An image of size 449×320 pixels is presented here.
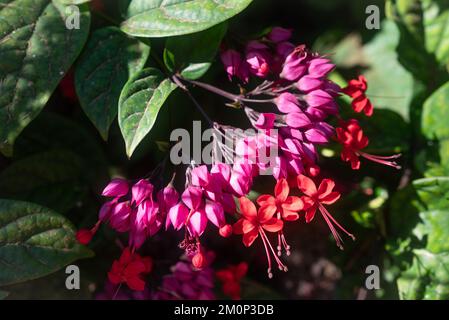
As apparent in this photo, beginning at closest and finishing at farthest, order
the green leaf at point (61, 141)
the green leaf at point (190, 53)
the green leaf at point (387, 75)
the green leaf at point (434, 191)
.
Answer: the green leaf at point (190, 53) → the green leaf at point (434, 191) → the green leaf at point (61, 141) → the green leaf at point (387, 75)

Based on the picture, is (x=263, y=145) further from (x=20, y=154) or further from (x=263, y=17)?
(x=263, y=17)

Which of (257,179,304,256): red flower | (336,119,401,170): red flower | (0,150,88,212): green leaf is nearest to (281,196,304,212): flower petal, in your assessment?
(257,179,304,256): red flower

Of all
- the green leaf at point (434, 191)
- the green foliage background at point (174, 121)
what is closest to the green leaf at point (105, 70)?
the green foliage background at point (174, 121)

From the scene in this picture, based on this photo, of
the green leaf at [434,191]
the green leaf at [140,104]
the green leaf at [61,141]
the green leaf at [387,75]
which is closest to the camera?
the green leaf at [140,104]

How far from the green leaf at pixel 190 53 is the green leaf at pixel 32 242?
55 centimetres

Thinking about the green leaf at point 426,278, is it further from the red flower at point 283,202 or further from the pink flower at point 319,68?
the pink flower at point 319,68

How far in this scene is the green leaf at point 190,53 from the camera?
178 centimetres

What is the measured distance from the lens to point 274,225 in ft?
5.28

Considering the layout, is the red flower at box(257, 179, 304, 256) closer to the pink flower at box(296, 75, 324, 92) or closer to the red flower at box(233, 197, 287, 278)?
the red flower at box(233, 197, 287, 278)

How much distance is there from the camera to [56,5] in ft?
5.62

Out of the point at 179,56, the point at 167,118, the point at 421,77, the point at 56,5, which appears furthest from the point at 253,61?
the point at 421,77

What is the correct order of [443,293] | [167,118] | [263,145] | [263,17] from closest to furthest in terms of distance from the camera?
1. [263,145]
2. [443,293]
3. [167,118]
4. [263,17]

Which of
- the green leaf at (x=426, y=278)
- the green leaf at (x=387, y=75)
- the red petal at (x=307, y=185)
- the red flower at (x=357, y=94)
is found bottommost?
A: the green leaf at (x=426, y=278)

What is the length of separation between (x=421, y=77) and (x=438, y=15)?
23cm
